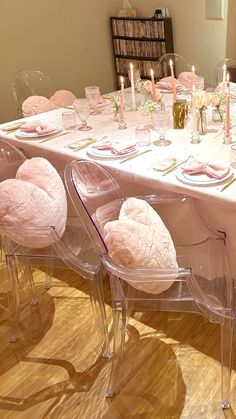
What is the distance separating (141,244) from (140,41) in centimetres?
390

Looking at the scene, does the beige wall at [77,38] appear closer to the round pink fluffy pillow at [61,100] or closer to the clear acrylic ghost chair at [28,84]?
the clear acrylic ghost chair at [28,84]

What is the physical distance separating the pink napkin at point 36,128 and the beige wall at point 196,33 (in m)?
2.70

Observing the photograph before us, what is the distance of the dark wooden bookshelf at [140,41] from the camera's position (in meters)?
4.60

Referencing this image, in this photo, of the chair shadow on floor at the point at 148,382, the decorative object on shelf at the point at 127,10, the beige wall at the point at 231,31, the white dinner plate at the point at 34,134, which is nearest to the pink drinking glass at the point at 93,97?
the white dinner plate at the point at 34,134

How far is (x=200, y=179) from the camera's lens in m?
1.67

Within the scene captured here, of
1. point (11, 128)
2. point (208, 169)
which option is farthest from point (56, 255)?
point (11, 128)

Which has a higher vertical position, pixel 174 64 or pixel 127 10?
pixel 127 10

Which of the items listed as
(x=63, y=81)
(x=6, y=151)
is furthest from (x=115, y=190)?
(x=63, y=81)

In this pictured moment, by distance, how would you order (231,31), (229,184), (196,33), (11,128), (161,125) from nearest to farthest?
(229,184) < (161,125) < (11,128) < (231,31) < (196,33)

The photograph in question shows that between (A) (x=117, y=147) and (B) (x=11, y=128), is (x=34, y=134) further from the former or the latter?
(A) (x=117, y=147)

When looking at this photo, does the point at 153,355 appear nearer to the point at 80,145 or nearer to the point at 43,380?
the point at 43,380

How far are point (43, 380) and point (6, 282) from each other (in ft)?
2.60

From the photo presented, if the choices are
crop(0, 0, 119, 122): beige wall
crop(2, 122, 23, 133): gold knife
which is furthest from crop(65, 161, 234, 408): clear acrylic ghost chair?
crop(0, 0, 119, 122): beige wall

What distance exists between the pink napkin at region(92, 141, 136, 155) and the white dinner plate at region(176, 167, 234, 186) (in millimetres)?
361
